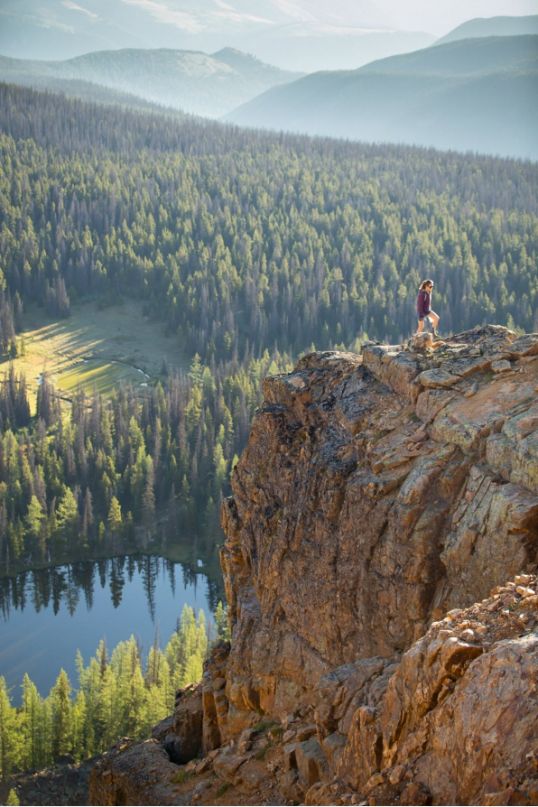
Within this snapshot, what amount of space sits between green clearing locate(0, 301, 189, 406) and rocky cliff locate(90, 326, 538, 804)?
12922 cm

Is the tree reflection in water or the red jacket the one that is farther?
the tree reflection in water

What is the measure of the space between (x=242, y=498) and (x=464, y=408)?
35.8 ft

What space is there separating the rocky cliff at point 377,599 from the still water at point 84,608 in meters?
54.9

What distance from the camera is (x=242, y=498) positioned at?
3725cm

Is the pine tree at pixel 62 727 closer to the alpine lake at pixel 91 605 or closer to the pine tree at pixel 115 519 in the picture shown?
the alpine lake at pixel 91 605

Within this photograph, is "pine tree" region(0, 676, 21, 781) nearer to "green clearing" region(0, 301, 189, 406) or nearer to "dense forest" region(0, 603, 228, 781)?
"dense forest" region(0, 603, 228, 781)

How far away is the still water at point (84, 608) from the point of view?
91.6 m

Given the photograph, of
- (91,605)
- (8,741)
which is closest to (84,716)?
(8,741)

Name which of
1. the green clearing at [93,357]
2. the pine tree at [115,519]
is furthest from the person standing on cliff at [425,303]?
the green clearing at [93,357]

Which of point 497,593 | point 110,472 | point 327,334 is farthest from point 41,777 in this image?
point 327,334

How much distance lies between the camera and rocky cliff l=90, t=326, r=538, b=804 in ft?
65.0

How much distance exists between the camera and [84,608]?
10256 cm

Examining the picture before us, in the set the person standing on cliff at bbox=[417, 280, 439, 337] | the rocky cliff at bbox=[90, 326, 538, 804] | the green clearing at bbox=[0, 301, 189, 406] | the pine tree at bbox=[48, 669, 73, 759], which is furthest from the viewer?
the green clearing at bbox=[0, 301, 189, 406]

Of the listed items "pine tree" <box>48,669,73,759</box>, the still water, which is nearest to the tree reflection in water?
the still water
